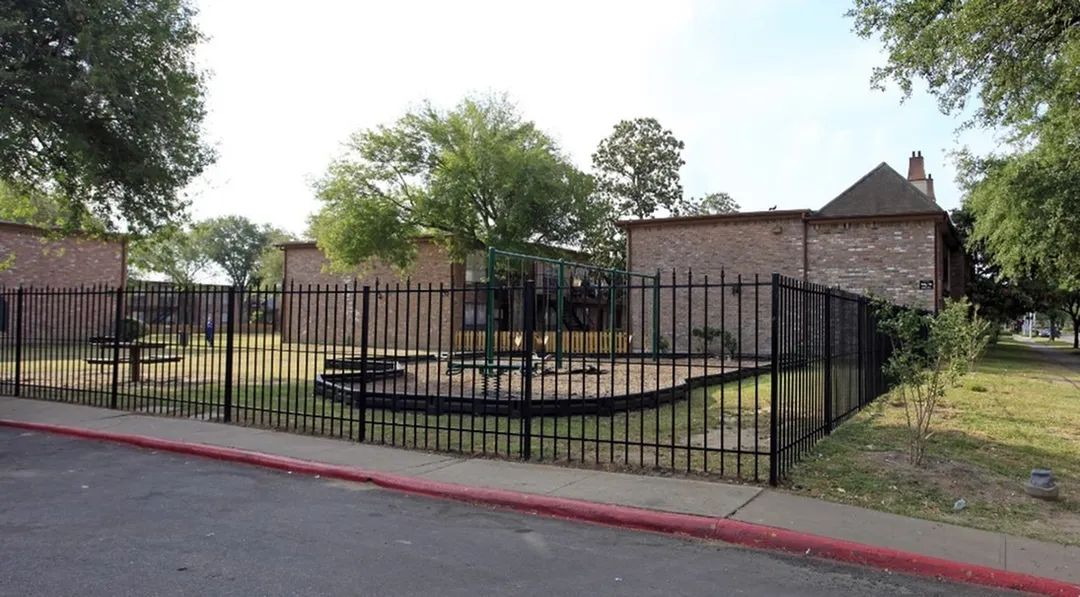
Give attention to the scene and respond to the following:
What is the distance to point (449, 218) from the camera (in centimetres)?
3412

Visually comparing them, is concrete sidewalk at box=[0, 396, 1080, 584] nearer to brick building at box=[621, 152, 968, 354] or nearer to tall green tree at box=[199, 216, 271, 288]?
brick building at box=[621, 152, 968, 354]

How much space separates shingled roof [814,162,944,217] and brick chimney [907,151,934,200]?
632cm

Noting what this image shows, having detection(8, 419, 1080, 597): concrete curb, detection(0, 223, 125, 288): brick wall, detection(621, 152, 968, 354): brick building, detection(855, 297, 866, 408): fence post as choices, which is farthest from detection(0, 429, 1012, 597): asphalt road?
detection(0, 223, 125, 288): brick wall

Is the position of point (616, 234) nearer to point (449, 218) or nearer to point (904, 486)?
point (449, 218)

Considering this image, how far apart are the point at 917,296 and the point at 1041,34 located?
15.0 metres

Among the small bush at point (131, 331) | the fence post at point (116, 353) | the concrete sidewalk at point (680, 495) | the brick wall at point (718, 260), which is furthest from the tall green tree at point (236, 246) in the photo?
the concrete sidewalk at point (680, 495)

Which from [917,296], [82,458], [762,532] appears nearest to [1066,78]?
[762,532]

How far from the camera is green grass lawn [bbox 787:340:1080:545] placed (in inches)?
246

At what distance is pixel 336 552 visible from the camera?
16.8ft

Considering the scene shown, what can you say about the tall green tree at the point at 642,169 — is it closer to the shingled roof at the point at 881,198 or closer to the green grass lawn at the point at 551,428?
the shingled roof at the point at 881,198

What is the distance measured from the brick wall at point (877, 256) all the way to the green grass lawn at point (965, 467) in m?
12.8

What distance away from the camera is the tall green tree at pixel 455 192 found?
112ft

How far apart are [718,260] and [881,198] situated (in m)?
6.62

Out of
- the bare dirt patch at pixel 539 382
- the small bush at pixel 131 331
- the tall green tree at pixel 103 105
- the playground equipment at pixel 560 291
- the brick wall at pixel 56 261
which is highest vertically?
the tall green tree at pixel 103 105
